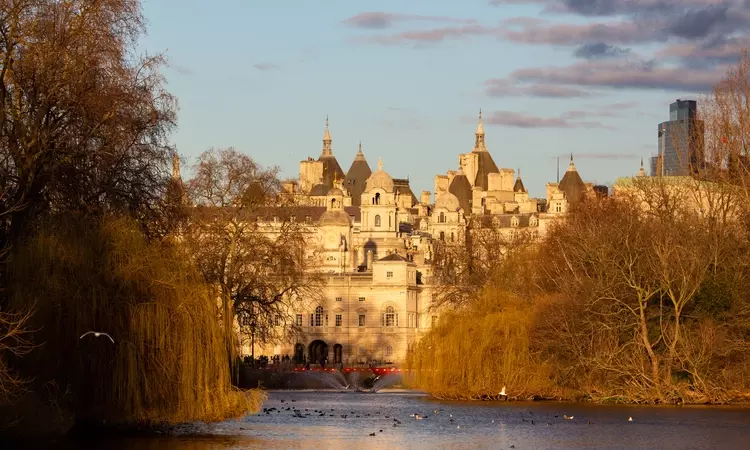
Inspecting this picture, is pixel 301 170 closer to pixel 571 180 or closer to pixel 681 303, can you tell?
pixel 571 180

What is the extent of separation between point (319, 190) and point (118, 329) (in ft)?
463

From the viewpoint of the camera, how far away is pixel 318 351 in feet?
413

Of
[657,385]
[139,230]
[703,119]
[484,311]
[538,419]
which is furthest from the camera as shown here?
[703,119]

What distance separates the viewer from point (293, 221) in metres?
76.6

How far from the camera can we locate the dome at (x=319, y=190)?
176 m

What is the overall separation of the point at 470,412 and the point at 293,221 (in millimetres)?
25838

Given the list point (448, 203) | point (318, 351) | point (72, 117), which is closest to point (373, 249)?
point (448, 203)

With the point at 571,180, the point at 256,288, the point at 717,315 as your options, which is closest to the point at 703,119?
the point at 717,315

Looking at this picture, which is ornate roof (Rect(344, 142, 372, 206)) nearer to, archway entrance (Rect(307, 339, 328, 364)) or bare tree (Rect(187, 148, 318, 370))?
archway entrance (Rect(307, 339, 328, 364))

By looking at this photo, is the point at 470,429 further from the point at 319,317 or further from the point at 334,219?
the point at 334,219

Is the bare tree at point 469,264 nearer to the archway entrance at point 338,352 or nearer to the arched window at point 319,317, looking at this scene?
the archway entrance at point 338,352

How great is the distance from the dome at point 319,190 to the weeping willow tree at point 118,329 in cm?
13619

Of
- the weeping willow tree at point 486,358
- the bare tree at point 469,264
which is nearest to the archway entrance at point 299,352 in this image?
the bare tree at point 469,264

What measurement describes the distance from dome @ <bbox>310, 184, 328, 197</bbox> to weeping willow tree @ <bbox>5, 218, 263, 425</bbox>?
5362 inches
